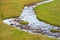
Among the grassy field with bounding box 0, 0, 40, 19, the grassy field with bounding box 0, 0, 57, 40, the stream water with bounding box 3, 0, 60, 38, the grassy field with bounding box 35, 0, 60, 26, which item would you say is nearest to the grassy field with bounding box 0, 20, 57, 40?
the grassy field with bounding box 0, 0, 57, 40

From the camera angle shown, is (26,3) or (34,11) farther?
(26,3)

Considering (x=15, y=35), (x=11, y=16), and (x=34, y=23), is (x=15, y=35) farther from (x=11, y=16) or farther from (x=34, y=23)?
(x=11, y=16)

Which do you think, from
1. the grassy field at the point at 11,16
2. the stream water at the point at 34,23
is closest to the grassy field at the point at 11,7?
the grassy field at the point at 11,16

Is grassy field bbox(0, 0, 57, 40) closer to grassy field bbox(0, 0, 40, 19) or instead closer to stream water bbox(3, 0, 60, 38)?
grassy field bbox(0, 0, 40, 19)

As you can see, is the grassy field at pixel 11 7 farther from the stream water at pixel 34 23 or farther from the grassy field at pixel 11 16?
the stream water at pixel 34 23

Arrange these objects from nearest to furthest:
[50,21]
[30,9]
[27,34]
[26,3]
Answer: [27,34] < [50,21] < [30,9] < [26,3]

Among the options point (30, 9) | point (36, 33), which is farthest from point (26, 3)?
point (36, 33)

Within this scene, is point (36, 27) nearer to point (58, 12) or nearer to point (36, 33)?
point (36, 33)
